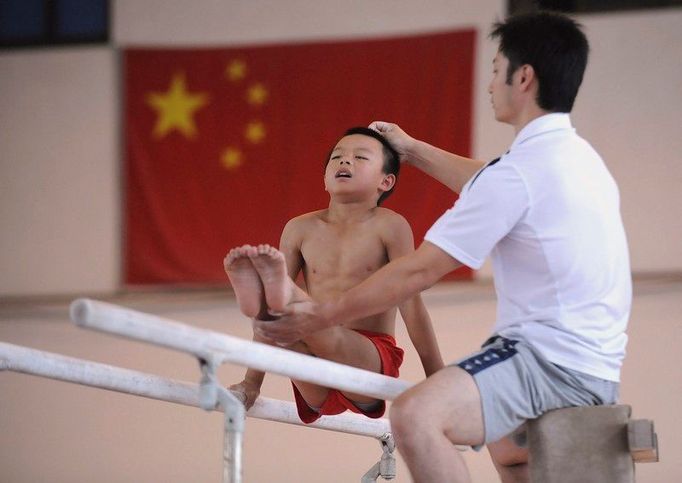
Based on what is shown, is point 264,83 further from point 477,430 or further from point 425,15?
point 477,430

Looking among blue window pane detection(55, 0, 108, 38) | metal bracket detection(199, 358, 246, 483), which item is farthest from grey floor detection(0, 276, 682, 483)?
metal bracket detection(199, 358, 246, 483)

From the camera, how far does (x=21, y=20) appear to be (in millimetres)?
6574

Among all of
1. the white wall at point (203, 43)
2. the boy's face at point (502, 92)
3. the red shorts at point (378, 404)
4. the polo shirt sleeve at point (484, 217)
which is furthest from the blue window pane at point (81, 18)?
the polo shirt sleeve at point (484, 217)

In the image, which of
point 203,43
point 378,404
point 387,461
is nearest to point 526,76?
point 378,404

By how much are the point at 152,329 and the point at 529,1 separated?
4367 mm

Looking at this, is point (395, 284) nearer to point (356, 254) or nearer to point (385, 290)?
point (385, 290)

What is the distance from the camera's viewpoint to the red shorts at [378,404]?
2.92 metres

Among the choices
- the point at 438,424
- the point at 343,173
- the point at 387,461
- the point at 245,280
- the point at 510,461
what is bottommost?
the point at 387,461

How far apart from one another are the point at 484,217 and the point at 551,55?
1.47 feet

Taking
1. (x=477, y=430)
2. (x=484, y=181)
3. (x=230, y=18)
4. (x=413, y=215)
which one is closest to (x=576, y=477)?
(x=477, y=430)

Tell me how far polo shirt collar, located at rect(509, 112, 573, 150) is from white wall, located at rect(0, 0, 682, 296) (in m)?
3.25

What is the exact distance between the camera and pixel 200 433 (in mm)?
6094

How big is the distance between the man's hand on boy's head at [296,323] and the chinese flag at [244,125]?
334 centimetres

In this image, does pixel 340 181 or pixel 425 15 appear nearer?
pixel 340 181
